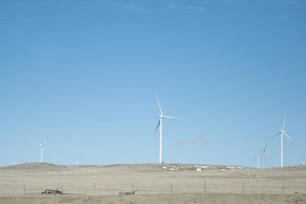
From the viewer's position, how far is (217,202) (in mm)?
61125

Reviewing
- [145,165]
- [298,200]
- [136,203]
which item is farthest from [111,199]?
[145,165]

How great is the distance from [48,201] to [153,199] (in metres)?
11.6

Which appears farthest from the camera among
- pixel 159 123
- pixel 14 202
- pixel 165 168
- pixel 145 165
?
pixel 145 165

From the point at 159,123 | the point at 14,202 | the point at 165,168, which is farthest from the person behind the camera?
the point at 165,168

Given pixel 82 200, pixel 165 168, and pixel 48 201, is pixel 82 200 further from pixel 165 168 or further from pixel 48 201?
pixel 165 168

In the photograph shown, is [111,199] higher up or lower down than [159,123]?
lower down

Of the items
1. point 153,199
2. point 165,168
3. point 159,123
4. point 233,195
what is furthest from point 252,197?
point 165,168

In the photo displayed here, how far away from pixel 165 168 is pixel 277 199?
112 metres

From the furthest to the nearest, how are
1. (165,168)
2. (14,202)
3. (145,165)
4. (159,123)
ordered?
(145,165) → (165,168) → (159,123) → (14,202)

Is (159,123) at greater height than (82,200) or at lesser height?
greater

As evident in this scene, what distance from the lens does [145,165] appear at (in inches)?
7461

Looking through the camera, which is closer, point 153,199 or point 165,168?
A: point 153,199

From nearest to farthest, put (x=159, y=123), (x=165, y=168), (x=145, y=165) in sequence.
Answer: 1. (x=159, y=123)
2. (x=165, y=168)
3. (x=145, y=165)

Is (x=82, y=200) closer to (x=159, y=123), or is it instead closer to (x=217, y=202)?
(x=217, y=202)
